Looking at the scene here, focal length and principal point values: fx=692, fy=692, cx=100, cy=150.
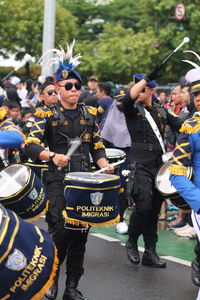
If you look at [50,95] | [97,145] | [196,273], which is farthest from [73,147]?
[50,95]

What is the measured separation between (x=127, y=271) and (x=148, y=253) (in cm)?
36

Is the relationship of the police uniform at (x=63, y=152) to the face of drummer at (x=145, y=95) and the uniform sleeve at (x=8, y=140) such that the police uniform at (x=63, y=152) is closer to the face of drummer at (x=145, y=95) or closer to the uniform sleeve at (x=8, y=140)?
the face of drummer at (x=145, y=95)

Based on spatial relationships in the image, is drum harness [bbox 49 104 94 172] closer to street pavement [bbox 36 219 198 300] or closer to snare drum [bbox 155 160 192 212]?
snare drum [bbox 155 160 192 212]

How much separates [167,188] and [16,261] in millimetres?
3043

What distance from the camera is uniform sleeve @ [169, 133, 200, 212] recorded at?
505cm

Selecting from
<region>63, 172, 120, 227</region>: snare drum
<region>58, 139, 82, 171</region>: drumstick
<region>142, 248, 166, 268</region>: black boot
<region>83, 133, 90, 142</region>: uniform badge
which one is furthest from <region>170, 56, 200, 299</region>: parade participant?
<region>142, 248, 166, 268</region>: black boot

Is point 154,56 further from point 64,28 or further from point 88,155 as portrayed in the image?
point 88,155

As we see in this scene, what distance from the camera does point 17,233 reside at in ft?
12.4

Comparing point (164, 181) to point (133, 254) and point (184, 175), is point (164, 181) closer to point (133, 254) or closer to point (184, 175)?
point (133, 254)

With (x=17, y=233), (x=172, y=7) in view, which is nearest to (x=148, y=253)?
(x=17, y=233)

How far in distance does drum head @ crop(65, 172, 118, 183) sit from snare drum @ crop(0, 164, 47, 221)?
1.10 feet

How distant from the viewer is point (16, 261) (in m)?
3.72

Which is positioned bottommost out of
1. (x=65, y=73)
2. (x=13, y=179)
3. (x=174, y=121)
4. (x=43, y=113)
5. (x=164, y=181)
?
(x=164, y=181)

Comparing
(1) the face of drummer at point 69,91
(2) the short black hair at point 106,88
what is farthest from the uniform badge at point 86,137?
(2) the short black hair at point 106,88
